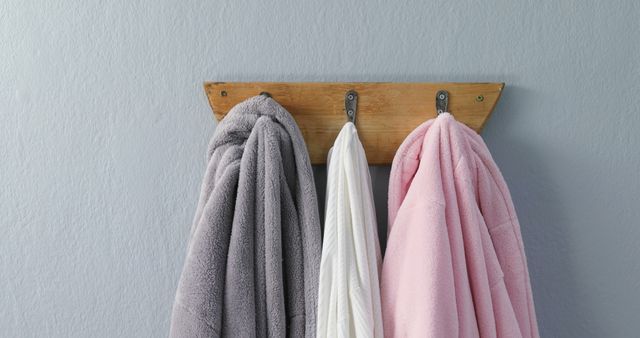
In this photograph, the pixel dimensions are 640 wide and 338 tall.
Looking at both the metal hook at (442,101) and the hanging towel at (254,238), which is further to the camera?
the metal hook at (442,101)

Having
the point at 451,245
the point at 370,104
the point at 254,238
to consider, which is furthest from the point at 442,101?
the point at 254,238

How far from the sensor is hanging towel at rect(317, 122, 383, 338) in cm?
65

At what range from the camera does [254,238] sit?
0.70 meters

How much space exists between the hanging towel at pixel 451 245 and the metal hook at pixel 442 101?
1.5 inches

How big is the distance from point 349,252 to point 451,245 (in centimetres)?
13

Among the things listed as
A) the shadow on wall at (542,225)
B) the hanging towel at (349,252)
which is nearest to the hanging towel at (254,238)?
the hanging towel at (349,252)

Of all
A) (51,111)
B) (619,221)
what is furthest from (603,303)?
(51,111)

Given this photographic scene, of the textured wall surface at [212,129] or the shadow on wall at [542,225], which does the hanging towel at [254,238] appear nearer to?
the textured wall surface at [212,129]

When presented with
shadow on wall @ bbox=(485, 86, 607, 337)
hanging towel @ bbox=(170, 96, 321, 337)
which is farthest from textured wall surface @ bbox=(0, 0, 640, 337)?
hanging towel @ bbox=(170, 96, 321, 337)

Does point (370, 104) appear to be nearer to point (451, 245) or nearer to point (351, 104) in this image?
point (351, 104)

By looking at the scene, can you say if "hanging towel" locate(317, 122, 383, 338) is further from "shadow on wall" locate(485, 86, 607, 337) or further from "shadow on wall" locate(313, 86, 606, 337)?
"shadow on wall" locate(485, 86, 607, 337)

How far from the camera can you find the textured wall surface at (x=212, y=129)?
79cm

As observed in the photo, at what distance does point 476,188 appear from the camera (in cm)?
73

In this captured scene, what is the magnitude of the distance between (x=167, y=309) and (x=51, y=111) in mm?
349
